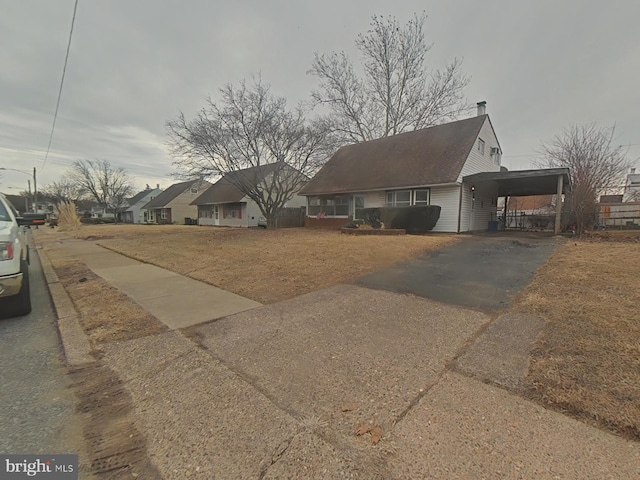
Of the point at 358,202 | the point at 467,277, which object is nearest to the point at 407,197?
the point at 358,202

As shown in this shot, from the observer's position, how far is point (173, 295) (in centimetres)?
480

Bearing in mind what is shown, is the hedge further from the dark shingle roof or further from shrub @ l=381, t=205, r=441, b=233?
the dark shingle roof

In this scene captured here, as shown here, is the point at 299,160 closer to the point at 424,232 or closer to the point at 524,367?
the point at 424,232

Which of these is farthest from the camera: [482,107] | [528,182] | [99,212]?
[99,212]

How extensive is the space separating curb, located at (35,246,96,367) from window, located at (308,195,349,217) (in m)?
16.2

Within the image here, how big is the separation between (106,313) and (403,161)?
1699cm

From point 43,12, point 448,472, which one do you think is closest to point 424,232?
point 448,472

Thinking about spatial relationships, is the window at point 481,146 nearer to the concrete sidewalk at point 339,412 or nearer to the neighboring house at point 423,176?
the neighboring house at point 423,176

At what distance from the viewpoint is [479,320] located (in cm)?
346

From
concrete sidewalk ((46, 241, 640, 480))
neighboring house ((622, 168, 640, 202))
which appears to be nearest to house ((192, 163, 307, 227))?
concrete sidewalk ((46, 241, 640, 480))

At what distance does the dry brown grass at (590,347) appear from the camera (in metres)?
1.88

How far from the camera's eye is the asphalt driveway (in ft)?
14.4

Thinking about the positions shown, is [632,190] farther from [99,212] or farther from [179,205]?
[99,212]

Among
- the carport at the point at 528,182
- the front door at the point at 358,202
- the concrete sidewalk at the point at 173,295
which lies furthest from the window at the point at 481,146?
the concrete sidewalk at the point at 173,295
